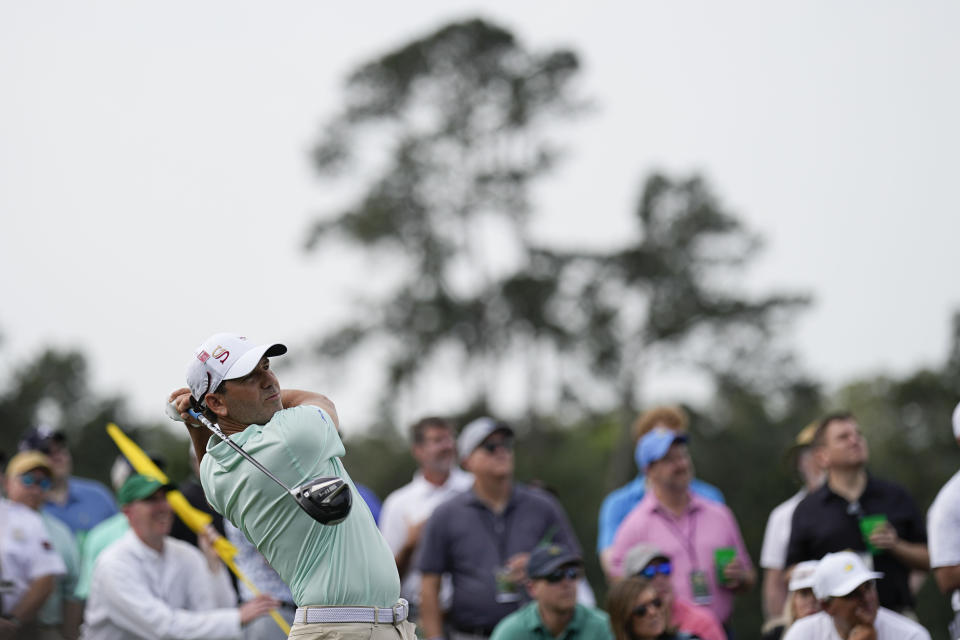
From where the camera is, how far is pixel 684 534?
7.92 meters

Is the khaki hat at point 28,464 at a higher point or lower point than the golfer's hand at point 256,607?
higher

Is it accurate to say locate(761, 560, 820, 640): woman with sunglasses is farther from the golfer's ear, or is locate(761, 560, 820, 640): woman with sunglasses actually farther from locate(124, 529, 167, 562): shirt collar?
locate(124, 529, 167, 562): shirt collar

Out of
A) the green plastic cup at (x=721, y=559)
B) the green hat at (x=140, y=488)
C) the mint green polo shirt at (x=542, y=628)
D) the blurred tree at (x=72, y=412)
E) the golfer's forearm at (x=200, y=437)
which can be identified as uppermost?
the blurred tree at (x=72, y=412)

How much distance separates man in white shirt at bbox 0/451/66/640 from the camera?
27.2 feet

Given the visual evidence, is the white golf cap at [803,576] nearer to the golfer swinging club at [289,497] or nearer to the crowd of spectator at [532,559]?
the crowd of spectator at [532,559]

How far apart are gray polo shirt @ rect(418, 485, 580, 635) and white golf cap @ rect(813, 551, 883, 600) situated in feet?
6.41

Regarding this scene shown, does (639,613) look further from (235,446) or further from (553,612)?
(235,446)

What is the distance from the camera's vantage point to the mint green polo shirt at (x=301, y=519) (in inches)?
178

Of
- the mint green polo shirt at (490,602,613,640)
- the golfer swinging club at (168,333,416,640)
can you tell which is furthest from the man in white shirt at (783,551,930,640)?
the golfer swinging club at (168,333,416,640)

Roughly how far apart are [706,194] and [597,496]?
21.0ft

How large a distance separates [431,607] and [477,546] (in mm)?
459

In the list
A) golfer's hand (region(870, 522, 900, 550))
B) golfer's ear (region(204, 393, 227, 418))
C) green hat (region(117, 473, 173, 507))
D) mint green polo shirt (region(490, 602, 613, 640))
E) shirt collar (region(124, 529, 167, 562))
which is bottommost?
mint green polo shirt (region(490, 602, 613, 640))

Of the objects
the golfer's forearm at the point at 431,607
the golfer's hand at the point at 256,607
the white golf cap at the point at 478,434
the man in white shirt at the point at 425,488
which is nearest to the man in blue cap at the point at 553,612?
the golfer's forearm at the point at 431,607

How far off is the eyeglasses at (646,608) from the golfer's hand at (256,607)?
1983 millimetres
